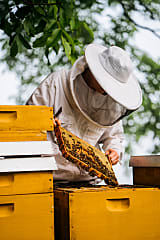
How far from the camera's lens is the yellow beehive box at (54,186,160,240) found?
114cm

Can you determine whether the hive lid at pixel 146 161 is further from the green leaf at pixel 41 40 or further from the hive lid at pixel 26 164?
the green leaf at pixel 41 40

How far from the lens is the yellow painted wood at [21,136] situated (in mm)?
1110

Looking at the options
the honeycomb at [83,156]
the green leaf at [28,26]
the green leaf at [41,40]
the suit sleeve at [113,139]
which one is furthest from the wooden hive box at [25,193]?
the suit sleeve at [113,139]

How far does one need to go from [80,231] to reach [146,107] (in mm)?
3812

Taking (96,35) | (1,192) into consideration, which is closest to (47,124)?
(1,192)

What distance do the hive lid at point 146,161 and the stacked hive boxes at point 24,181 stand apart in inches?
22.4

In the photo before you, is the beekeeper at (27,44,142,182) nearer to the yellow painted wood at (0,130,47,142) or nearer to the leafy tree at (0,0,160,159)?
the yellow painted wood at (0,130,47,142)

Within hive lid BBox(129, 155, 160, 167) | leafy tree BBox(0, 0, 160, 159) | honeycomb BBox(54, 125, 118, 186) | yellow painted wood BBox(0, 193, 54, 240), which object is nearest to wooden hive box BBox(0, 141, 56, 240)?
yellow painted wood BBox(0, 193, 54, 240)

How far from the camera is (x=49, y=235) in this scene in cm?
111

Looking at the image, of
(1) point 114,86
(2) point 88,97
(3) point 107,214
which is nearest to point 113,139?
(2) point 88,97

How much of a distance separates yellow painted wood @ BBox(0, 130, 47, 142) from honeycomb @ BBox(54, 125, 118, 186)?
188 millimetres

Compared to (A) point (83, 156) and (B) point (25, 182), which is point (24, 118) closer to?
(B) point (25, 182)

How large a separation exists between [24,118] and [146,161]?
69cm

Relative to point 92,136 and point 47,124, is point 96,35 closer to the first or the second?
point 92,136
